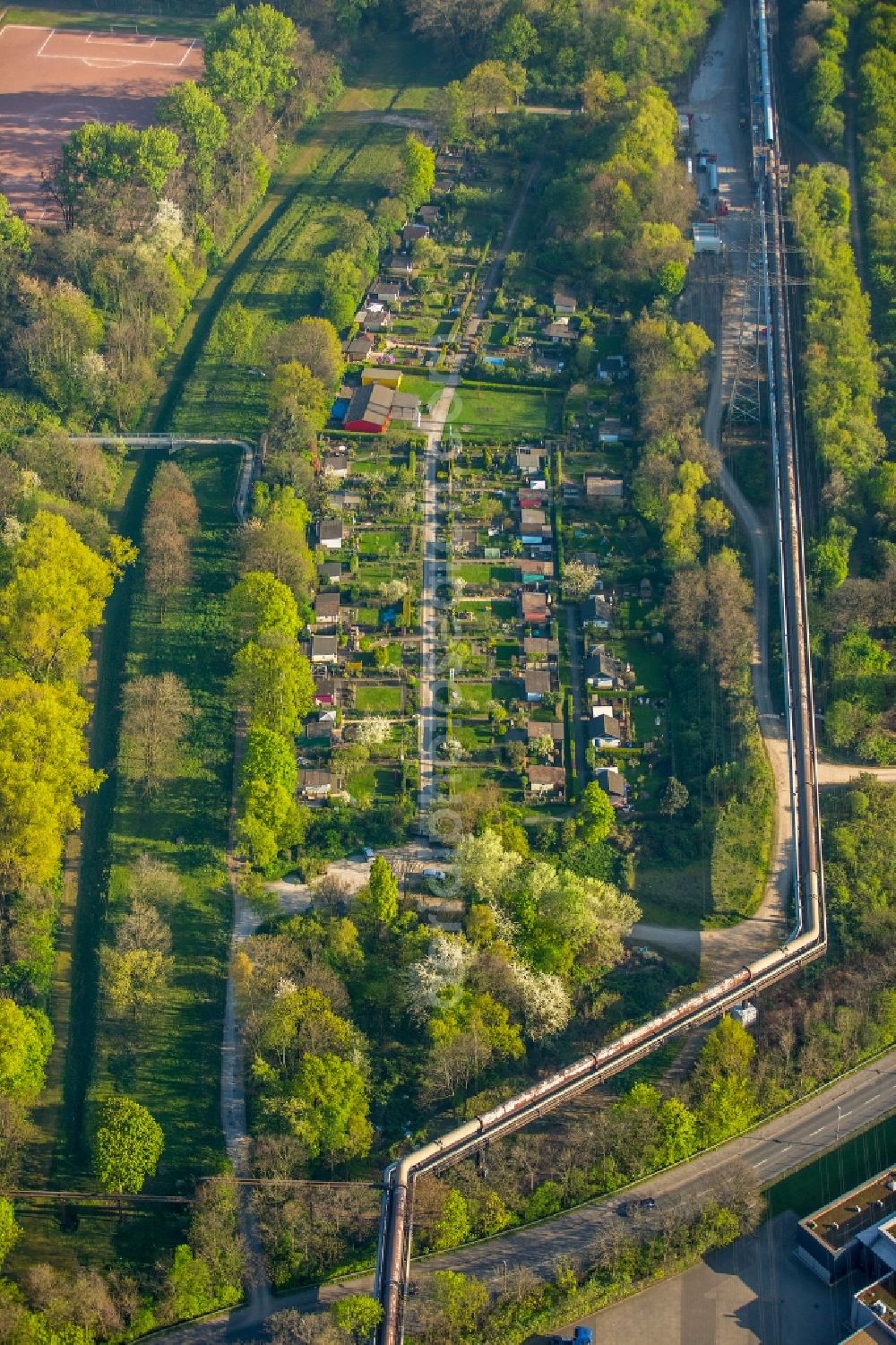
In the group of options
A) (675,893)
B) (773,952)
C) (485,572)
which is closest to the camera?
(773,952)

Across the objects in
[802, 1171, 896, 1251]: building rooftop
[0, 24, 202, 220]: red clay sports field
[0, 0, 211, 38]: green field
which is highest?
[0, 0, 211, 38]: green field

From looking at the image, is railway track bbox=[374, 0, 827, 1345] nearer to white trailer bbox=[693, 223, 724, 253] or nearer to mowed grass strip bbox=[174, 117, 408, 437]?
white trailer bbox=[693, 223, 724, 253]

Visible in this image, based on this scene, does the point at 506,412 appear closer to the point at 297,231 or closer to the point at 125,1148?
the point at 297,231

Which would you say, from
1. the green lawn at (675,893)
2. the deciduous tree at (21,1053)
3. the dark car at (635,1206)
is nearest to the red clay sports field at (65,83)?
the deciduous tree at (21,1053)

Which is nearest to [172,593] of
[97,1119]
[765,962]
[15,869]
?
[15,869]

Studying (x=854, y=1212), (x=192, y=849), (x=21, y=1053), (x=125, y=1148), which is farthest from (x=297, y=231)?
(x=854, y=1212)

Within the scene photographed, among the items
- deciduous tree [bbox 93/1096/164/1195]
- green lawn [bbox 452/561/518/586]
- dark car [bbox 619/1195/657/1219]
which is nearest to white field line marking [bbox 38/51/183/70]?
green lawn [bbox 452/561/518/586]
